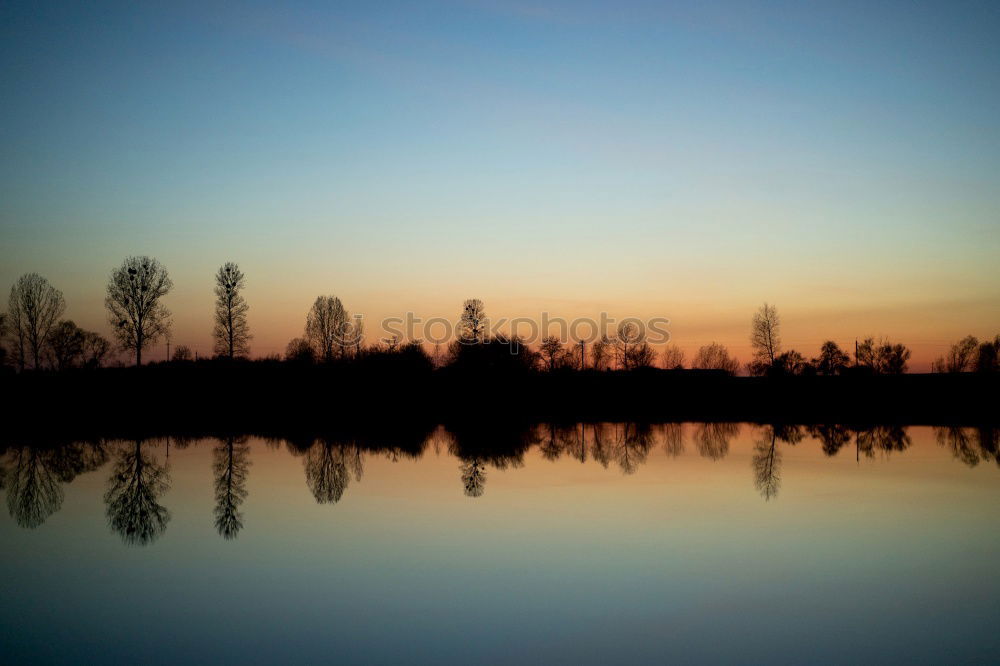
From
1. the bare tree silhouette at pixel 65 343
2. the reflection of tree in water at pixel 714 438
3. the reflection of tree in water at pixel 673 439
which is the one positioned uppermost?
the bare tree silhouette at pixel 65 343

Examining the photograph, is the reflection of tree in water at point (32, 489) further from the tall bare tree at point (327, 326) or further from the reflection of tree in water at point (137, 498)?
the tall bare tree at point (327, 326)

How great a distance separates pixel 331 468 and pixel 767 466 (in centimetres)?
1251

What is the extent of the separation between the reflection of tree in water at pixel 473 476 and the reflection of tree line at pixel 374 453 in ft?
0.09

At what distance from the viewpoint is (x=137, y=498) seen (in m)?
15.0

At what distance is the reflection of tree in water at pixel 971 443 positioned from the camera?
21648mm

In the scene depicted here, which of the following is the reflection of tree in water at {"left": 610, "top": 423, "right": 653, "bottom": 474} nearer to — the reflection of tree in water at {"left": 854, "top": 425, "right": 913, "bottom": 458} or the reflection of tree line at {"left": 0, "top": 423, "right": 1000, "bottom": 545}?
the reflection of tree line at {"left": 0, "top": 423, "right": 1000, "bottom": 545}

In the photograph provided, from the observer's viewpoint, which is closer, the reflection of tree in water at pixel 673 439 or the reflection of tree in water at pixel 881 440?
the reflection of tree in water at pixel 673 439

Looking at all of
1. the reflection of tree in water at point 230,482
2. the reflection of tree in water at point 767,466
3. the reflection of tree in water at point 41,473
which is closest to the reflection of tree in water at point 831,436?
the reflection of tree in water at point 767,466

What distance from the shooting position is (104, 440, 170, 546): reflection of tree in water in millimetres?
11908

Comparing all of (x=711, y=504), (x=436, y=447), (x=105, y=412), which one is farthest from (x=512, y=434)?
(x=105, y=412)

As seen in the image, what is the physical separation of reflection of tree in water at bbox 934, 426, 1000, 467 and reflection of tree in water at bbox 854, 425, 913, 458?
4.29 feet

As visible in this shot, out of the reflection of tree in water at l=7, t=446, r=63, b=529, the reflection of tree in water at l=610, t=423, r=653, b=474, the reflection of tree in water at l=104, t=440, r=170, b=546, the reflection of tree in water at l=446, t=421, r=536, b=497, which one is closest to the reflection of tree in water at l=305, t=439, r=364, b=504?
the reflection of tree in water at l=446, t=421, r=536, b=497

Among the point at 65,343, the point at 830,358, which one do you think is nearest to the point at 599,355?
the point at 830,358

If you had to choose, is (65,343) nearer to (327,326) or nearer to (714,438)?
(327,326)
